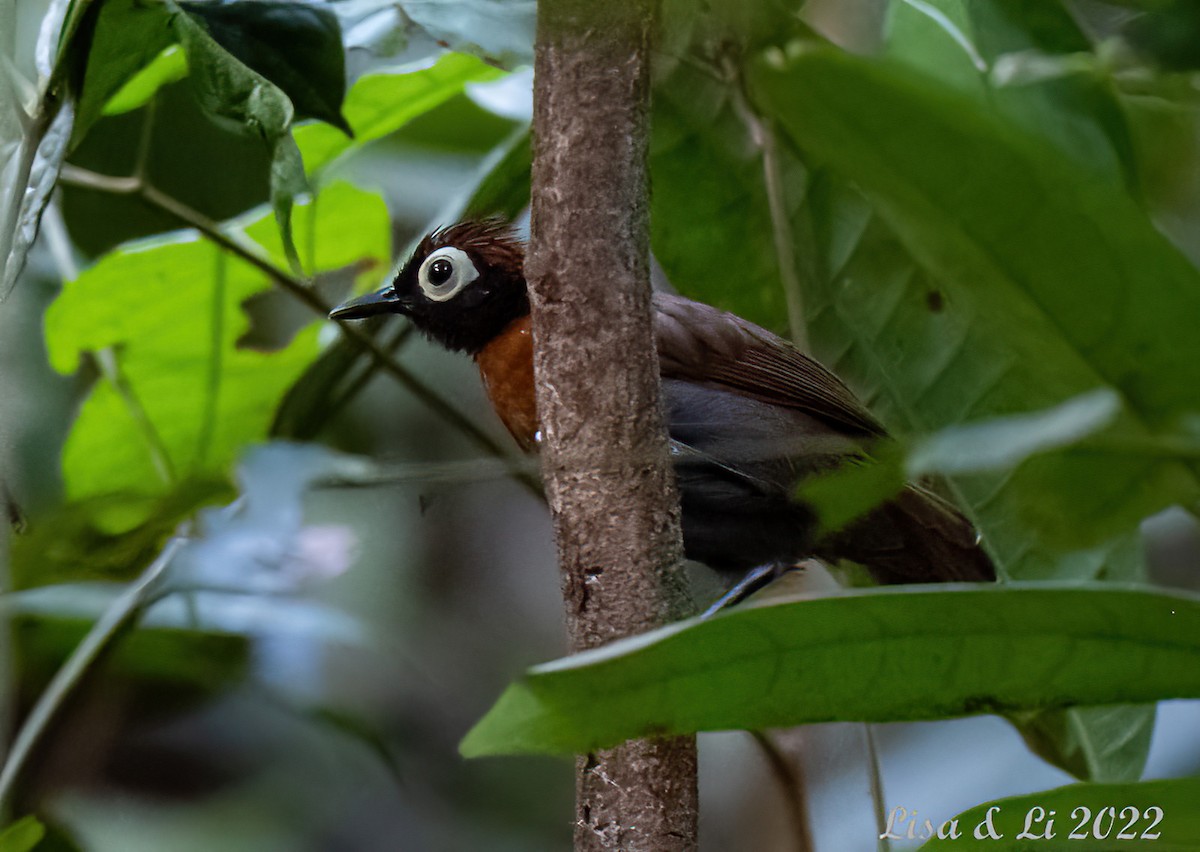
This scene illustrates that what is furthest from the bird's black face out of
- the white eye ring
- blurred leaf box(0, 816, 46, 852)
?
blurred leaf box(0, 816, 46, 852)

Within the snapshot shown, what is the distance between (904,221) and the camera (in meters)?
0.35

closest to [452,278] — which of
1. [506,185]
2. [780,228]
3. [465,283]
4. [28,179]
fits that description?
[465,283]

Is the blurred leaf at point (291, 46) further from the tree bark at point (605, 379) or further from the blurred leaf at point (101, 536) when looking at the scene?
the blurred leaf at point (101, 536)

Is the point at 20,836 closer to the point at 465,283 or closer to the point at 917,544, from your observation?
the point at 465,283

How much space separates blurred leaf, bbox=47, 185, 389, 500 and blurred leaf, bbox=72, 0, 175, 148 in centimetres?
42

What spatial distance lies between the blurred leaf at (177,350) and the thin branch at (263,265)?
0.06m

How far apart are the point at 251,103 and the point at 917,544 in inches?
32.0

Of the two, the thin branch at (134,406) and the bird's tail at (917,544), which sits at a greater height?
the bird's tail at (917,544)

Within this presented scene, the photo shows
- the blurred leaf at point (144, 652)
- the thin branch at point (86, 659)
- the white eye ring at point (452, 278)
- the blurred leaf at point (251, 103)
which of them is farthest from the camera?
the blurred leaf at point (144, 652)

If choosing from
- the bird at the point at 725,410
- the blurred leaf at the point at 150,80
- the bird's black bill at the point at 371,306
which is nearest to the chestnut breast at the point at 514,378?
the bird at the point at 725,410

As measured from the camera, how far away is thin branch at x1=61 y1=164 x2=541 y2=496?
1356 millimetres

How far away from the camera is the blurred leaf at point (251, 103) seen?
882 millimetres

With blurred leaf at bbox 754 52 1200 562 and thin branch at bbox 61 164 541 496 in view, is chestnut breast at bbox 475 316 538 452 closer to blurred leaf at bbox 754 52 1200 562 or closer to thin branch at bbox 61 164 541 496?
thin branch at bbox 61 164 541 496

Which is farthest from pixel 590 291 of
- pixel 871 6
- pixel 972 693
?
pixel 871 6
